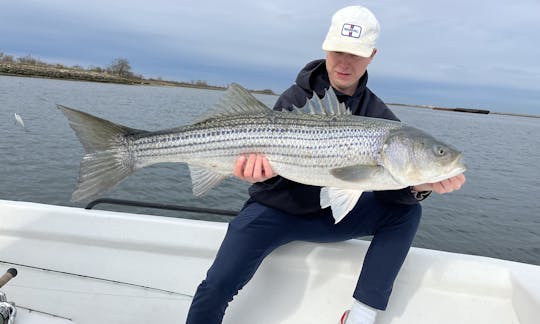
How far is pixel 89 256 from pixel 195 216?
6.02 metres

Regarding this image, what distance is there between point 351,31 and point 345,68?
344mm

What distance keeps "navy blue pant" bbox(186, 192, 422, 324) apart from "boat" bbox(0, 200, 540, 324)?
1.47 ft

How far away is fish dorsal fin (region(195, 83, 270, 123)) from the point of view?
336 centimetres

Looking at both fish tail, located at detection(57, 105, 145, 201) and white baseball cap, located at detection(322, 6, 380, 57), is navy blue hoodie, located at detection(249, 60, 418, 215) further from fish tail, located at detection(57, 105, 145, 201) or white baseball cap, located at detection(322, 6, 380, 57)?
fish tail, located at detection(57, 105, 145, 201)

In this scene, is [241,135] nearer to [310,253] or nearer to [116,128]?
[116,128]

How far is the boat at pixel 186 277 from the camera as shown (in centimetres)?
357

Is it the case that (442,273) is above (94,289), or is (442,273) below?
above

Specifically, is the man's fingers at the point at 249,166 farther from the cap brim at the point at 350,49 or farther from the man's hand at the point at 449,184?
the man's hand at the point at 449,184

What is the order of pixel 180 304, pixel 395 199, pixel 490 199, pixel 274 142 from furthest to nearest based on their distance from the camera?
1. pixel 490 199
2. pixel 180 304
3. pixel 395 199
4. pixel 274 142

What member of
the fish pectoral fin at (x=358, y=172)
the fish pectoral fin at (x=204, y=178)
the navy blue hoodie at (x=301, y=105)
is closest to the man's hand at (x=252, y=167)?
the fish pectoral fin at (x=204, y=178)

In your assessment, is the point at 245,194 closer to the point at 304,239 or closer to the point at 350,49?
the point at 304,239

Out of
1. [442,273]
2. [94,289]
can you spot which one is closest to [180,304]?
[94,289]

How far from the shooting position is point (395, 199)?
339cm

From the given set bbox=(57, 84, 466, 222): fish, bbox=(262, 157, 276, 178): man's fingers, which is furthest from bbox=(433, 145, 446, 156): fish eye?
bbox=(262, 157, 276, 178): man's fingers
